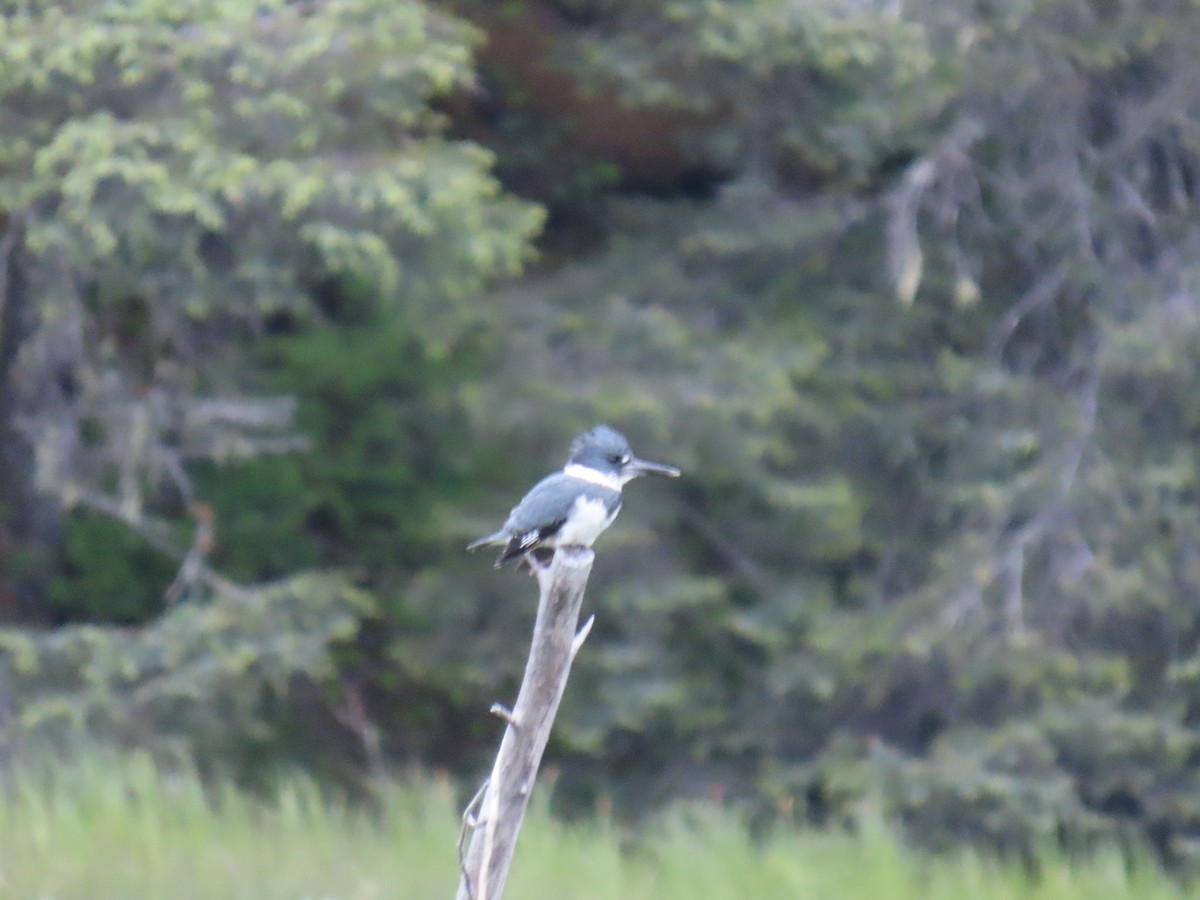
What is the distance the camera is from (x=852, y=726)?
6746 mm

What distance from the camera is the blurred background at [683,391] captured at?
5.60 metres

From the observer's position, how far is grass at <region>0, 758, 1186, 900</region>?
4.94 m

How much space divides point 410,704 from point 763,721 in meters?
2.02

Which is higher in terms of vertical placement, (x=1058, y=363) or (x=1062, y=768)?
(x=1058, y=363)

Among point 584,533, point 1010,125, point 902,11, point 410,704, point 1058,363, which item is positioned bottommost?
point 410,704

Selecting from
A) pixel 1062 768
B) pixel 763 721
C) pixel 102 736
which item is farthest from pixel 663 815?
pixel 102 736

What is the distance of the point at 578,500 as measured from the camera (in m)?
3.11

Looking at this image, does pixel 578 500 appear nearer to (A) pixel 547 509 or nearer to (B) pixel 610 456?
(A) pixel 547 509

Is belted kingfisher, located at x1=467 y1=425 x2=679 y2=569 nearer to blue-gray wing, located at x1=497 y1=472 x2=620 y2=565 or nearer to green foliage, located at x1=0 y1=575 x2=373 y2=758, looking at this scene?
blue-gray wing, located at x1=497 y1=472 x2=620 y2=565

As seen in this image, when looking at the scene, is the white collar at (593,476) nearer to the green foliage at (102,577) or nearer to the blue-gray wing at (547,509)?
the blue-gray wing at (547,509)

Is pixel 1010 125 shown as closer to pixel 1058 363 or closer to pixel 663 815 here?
pixel 1058 363

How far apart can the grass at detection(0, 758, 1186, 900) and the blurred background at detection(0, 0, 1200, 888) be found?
38cm

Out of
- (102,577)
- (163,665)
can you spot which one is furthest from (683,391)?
(102,577)

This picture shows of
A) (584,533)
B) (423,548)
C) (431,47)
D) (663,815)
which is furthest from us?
(423,548)
